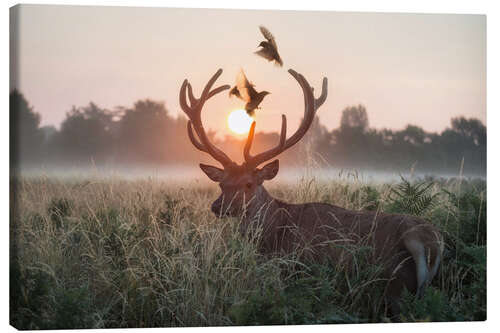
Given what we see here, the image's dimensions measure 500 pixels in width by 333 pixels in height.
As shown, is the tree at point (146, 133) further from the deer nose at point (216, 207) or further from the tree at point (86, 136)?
the deer nose at point (216, 207)

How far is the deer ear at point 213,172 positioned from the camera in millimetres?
7305

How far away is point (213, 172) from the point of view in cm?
732

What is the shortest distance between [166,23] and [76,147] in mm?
1428

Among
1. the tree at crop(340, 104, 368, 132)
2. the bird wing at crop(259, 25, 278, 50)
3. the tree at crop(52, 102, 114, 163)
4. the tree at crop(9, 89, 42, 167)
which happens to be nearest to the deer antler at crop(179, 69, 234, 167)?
the bird wing at crop(259, 25, 278, 50)

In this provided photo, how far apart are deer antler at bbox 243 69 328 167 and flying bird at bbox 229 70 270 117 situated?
0.16 m

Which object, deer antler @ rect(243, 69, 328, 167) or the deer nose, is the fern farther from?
the deer nose

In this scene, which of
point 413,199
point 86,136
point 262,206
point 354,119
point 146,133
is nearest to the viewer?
point 86,136

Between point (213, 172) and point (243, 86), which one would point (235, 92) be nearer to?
point (243, 86)

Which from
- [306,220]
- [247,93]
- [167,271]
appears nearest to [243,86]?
[247,93]

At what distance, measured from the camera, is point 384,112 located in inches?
301

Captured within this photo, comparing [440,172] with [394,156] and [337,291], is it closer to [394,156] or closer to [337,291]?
[394,156]

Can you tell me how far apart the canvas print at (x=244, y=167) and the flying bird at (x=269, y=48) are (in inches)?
1.1

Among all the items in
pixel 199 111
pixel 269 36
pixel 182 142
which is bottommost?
pixel 182 142

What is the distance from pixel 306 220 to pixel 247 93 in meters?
1.33
